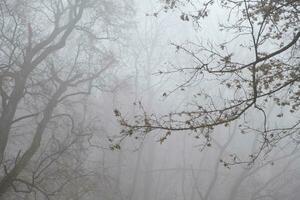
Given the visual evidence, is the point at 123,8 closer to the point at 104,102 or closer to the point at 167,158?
the point at 104,102

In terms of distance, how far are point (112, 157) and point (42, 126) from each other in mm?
13103

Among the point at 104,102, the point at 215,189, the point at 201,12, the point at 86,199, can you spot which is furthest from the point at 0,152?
the point at 215,189

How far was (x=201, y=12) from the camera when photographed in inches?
211

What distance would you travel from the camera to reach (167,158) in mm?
30594

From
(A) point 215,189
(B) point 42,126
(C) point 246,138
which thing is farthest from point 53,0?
(C) point 246,138

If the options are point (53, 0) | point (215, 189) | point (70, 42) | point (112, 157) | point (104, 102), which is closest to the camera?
point (53, 0)

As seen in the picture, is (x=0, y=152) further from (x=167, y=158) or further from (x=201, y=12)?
(x=167, y=158)

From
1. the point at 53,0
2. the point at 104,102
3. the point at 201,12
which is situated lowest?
the point at 201,12

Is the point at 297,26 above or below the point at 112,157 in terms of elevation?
below

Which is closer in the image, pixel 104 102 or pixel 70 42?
pixel 70 42

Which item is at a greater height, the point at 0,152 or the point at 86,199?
the point at 86,199

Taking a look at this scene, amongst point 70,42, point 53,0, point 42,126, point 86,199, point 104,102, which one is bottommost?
point 42,126

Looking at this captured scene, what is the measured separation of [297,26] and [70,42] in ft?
43.6

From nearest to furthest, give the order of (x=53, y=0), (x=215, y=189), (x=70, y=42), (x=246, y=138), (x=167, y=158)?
(x=53, y=0) < (x=70, y=42) < (x=215, y=189) < (x=167, y=158) < (x=246, y=138)
